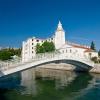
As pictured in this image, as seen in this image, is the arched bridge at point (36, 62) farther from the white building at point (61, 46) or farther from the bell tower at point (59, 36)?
the bell tower at point (59, 36)

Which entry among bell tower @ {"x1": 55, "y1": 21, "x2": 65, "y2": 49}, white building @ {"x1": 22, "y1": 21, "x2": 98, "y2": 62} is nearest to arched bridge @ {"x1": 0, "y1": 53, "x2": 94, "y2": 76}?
white building @ {"x1": 22, "y1": 21, "x2": 98, "y2": 62}

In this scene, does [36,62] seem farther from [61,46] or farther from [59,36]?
[59,36]

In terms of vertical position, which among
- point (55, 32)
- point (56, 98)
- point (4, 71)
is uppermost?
point (55, 32)

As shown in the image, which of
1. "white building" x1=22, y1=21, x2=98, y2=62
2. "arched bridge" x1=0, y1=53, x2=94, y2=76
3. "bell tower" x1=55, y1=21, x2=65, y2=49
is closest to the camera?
"arched bridge" x1=0, y1=53, x2=94, y2=76

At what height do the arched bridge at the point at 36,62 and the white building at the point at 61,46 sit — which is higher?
the white building at the point at 61,46

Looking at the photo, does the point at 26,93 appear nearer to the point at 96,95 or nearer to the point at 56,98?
the point at 56,98

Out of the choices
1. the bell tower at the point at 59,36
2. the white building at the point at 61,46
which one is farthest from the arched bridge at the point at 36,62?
the bell tower at the point at 59,36

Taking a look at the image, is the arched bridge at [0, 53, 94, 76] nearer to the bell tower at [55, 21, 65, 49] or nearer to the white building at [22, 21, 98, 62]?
the white building at [22, 21, 98, 62]

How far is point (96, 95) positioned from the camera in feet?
83.0

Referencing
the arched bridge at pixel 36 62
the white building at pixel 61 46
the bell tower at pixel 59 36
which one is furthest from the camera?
the bell tower at pixel 59 36

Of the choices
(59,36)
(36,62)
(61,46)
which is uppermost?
(59,36)

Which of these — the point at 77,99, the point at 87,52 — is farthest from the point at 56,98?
the point at 87,52

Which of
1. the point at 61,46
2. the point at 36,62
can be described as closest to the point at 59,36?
the point at 61,46

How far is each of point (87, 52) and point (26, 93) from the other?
51231 mm
